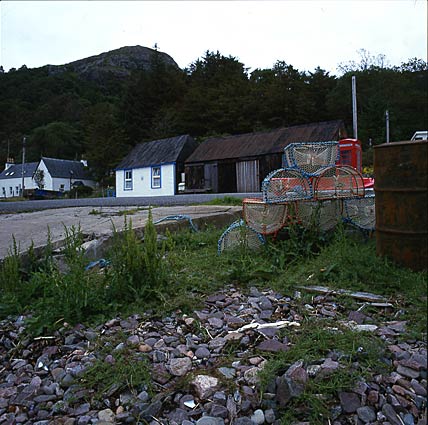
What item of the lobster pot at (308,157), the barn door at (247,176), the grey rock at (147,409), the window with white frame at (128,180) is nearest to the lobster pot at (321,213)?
the lobster pot at (308,157)

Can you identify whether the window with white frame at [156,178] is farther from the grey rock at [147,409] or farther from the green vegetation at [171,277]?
the grey rock at [147,409]

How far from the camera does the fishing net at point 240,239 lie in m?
3.85

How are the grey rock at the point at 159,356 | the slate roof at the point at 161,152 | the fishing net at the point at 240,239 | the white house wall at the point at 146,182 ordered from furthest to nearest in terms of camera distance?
the slate roof at the point at 161,152 → the white house wall at the point at 146,182 → the fishing net at the point at 240,239 → the grey rock at the point at 159,356

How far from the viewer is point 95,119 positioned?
1478cm

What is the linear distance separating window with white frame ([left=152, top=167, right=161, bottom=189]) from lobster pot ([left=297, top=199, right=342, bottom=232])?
22.6 m

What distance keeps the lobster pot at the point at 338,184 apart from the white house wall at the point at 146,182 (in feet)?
70.2

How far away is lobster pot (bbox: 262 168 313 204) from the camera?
365cm

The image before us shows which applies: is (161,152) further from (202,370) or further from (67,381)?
(202,370)

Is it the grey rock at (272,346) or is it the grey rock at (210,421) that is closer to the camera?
the grey rock at (210,421)

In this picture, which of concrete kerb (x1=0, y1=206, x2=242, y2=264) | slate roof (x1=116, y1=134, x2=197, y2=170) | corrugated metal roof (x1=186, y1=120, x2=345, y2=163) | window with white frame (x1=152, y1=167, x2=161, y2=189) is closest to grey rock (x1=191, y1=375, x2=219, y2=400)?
concrete kerb (x1=0, y1=206, x2=242, y2=264)

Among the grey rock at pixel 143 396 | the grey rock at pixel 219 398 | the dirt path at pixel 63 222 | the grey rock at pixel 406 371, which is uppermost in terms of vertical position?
the dirt path at pixel 63 222

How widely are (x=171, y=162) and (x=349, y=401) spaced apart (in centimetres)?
2406

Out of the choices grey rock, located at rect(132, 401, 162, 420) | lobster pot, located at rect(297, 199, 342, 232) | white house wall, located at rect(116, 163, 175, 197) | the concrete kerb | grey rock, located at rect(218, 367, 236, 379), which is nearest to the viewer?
grey rock, located at rect(132, 401, 162, 420)

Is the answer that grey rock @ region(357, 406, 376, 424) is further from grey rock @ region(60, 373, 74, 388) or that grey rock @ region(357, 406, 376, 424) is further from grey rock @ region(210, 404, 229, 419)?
grey rock @ region(60, 373, 74, 388)
